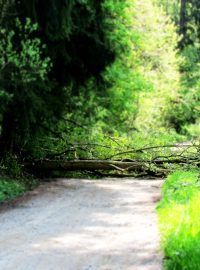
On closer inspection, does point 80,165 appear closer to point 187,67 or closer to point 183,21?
point 187,67

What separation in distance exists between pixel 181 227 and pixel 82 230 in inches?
78.1

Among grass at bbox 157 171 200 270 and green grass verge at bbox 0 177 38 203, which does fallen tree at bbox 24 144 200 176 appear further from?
grass at bbox 157 171 200 270

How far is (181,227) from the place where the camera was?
25.8ft

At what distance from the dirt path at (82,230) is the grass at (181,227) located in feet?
0.65

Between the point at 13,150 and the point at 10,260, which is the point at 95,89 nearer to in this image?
the point at 13,150

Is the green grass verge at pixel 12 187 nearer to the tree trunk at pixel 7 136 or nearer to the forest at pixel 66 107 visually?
the forest at pixel 66 107

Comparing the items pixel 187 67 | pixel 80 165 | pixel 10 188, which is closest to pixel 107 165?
pixel 80 165

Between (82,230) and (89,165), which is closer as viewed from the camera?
(82,230)

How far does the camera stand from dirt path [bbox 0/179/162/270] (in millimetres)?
7164

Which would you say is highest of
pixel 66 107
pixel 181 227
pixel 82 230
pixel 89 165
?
pixel 66 107

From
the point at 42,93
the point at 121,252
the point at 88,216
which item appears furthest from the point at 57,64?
the point at 121,252

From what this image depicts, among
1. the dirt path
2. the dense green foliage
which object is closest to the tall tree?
the dirt path

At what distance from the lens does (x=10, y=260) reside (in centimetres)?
741

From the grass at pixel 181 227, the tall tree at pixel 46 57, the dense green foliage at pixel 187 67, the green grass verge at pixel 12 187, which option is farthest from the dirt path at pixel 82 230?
the dense green foliage at pixel 187 67
